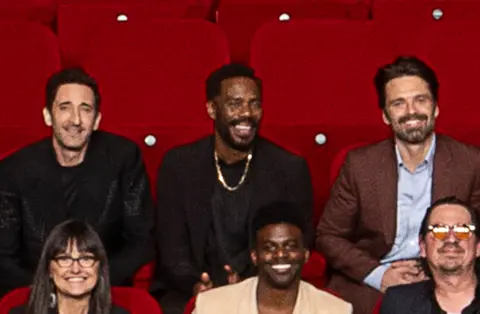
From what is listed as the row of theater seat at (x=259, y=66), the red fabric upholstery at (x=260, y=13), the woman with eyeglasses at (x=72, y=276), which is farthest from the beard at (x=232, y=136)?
the red fabric upholstery at (x=260, y=13)

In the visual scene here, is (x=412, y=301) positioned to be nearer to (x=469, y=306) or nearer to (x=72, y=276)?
(x=469, y=306)

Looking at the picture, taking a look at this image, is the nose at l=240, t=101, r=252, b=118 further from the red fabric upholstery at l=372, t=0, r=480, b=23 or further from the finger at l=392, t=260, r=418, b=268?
the red fabric upholstery at l=372, t=0, r=480, b=23

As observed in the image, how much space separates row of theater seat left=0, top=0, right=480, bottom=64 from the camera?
1579mm

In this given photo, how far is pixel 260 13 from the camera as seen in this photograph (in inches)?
62.9

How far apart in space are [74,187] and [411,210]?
0.34 meters

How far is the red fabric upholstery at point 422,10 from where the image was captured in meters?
1.57

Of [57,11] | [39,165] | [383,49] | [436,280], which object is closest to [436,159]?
[436,280]

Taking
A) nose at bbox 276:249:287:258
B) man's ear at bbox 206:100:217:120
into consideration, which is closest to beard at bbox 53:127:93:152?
man's ear at bbox 206:100:217:120

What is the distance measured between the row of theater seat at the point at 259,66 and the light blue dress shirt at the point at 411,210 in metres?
0.14

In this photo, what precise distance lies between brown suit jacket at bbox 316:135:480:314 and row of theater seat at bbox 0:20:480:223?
0.14 meters

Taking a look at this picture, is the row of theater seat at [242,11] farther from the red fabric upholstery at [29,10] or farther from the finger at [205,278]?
the finger at [205,278]

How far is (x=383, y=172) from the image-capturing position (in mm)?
1271

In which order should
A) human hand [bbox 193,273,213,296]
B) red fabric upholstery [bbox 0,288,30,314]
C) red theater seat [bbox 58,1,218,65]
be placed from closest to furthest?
1. red fabric upholstery [bbox 0,288,30,314]
2. human hand [bbox 193,273,213,296]
3. red theater seat [bbox 58,1,218,65]

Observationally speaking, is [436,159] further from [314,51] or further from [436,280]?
[314,51]
